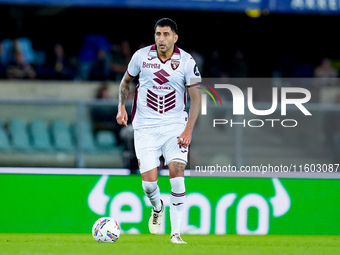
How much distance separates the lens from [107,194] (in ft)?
34.7

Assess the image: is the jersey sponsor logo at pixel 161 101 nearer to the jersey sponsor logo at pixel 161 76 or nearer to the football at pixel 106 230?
the jersey sponsor logo at pixel 161 76

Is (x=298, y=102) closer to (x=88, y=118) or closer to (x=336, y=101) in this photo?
(x=336, y=101)

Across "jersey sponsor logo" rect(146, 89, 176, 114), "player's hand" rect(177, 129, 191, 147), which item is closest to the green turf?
"player's hand" rect(177, 129, 191, 147)

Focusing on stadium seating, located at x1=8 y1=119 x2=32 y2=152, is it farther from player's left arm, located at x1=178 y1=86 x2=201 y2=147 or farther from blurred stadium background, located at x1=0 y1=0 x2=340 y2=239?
player's left arm, located at x1=178 y1=86 x2=201 y2=147

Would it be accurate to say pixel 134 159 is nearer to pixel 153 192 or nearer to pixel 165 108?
pixel 153 192

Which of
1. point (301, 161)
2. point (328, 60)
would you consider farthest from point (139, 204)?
point (328, 60)

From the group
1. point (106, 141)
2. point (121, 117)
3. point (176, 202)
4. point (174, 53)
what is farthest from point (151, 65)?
point (106, 141)

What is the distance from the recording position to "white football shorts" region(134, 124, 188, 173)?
8.54 m

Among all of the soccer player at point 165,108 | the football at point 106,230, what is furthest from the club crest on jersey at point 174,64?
the football at point 106,230

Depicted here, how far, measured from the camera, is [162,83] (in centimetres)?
848

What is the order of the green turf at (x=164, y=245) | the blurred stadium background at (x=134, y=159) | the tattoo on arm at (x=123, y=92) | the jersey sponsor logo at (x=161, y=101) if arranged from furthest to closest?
1. the blurred stadium background at (x=134, y=159)
2. the tattoo on arm at (x=123, y=92)
3. the jersey sponsor logo at (x=161, y=101)
4. the green turf at (x=164, y=245)

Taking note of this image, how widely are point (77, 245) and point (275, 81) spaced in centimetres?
548

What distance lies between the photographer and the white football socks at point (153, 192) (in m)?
8.70

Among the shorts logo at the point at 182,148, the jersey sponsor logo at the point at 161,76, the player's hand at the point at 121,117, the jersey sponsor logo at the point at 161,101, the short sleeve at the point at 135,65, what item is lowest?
the shorts logo at the point at 182,148
